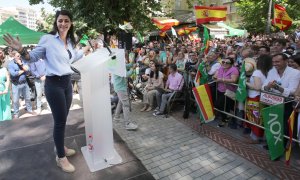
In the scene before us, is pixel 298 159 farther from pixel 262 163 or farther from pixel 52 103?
pixel 52 103

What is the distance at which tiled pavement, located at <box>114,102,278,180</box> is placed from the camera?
382cm

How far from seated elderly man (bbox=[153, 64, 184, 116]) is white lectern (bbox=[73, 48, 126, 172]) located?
331cm

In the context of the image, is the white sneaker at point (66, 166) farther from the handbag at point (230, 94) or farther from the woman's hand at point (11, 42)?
the handbag at point (230, 94)

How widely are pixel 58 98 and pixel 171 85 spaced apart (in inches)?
164

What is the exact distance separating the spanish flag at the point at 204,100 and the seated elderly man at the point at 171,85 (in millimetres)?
1453

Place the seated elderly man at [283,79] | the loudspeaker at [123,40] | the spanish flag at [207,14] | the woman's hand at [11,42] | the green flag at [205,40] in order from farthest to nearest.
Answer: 1. the spanish flag at [207,14]
2. the green flag at [205,40]
3. the loudspeaker at [123,40]
4. the seated elderly man at [283,79]
5. the woman's hand at [11,42]

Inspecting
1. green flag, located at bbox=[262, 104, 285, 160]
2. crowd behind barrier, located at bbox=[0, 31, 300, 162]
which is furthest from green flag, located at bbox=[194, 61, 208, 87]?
green flag, located at bbox=[262, 104, 285, 160]

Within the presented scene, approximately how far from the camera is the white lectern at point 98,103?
3.04 metres

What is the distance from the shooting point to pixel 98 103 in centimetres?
316

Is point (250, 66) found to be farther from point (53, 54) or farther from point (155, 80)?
point (53, 54)

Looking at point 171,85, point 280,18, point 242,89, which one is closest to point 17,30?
point 171,85

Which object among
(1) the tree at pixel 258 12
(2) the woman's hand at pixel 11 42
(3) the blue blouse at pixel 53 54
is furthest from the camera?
(1) the tree at pixel 258 12

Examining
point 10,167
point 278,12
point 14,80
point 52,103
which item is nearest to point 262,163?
point 52,103

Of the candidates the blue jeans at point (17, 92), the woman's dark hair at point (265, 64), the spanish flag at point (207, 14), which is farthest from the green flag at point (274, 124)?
the spanish flag at point (207, 14)
